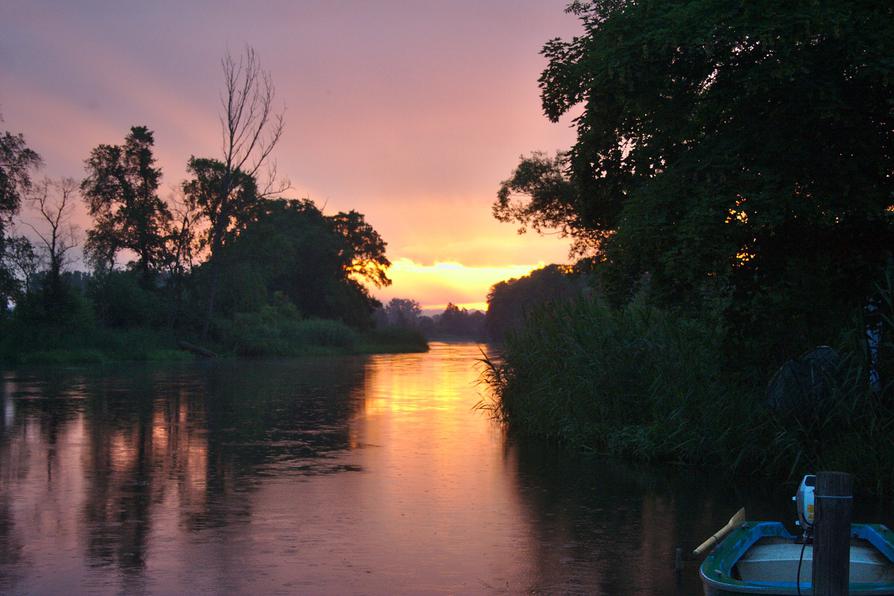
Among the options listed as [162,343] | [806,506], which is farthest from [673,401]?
[162,343]

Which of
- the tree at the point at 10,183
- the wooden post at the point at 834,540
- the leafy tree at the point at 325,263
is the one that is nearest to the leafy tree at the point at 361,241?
the leafy tree at the point at 325,263

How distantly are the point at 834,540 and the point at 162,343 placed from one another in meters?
50.8

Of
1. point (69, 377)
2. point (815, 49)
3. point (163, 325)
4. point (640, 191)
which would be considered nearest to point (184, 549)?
point (640, 191)

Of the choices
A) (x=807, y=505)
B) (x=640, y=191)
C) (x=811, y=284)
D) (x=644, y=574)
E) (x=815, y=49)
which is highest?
(x=815, y=49)

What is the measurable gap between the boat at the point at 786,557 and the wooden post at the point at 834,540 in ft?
1.90

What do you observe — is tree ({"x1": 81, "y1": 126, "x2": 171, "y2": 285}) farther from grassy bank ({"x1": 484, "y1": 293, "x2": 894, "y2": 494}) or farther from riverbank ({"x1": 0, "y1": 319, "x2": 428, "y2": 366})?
grassy bank ({"x1": 484, "y1": 293, "x2": 894, "y2": 494})

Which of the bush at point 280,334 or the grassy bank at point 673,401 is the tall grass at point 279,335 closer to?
the bush at point 280,334

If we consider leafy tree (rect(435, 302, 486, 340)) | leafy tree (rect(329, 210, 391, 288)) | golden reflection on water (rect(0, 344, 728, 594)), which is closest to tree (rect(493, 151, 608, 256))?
golden reflection on water (rect(0, 344, 728, 594))

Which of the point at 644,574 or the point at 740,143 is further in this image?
the point at 740,143

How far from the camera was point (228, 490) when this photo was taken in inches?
482

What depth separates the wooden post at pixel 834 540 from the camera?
5.48 meters

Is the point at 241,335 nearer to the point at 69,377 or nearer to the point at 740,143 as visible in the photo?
the point at 69,377

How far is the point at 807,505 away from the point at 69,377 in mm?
33062

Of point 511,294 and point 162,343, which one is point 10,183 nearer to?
point 162,343
